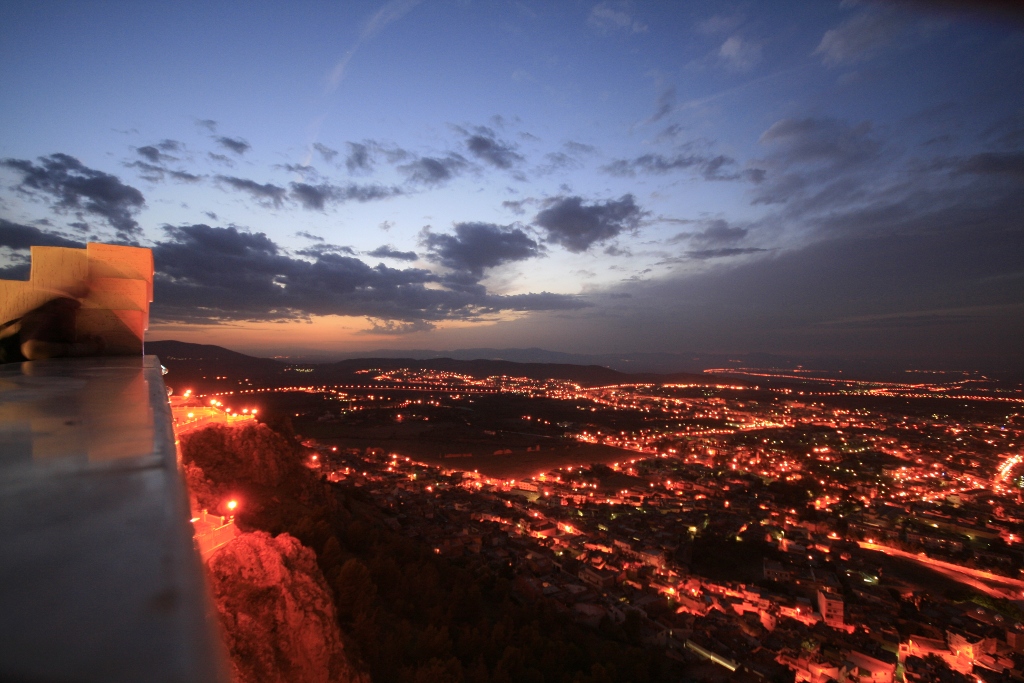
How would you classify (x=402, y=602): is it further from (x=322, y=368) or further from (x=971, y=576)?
(x=322, y=368)

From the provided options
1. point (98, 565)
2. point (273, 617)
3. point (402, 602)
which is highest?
point (98, 565)

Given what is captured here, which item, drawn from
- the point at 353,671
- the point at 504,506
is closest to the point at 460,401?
the point at 504,506

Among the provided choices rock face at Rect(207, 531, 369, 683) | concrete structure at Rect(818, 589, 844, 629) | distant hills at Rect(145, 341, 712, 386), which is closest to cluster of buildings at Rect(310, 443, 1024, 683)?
concrete structure at Rect(818, 589, 844, 629)

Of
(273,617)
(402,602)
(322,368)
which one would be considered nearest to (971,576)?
(402,602)

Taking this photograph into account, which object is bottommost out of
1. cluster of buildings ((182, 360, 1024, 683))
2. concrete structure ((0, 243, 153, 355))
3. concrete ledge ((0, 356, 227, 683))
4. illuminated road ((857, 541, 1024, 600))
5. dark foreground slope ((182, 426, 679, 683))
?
illuminated road ((857, 541, 1024, 600))

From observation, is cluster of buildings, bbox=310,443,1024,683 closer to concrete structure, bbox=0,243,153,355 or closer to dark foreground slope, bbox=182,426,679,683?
dark foreground slope, bbox=182,426,679,683
